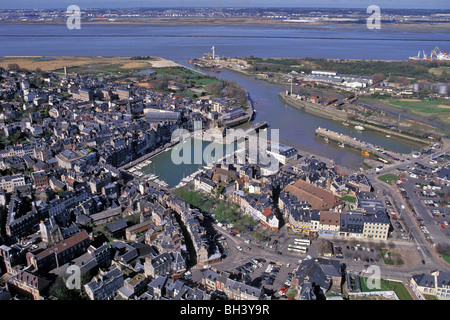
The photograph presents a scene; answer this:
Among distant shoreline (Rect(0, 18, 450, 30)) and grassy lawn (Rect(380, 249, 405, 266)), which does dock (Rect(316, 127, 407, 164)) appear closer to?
grassy lawn (Rect(380, 249, 405, 266))

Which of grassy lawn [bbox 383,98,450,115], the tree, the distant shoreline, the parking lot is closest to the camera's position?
the tree

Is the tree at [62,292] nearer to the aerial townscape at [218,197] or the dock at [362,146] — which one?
the aerial townscape at [218,197]

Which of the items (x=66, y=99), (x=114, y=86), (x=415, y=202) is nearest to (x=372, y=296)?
(x=415, y=202)

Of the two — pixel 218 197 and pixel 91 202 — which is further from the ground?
pixel 91 202

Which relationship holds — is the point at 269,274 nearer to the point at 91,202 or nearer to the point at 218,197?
the point at 218,197

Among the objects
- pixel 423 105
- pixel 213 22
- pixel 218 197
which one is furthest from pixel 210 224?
pixel 213 22

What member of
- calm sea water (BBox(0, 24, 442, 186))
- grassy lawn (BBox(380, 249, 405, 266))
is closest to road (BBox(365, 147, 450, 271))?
grassy lawn (BBox(380, 249, 405, 266))
